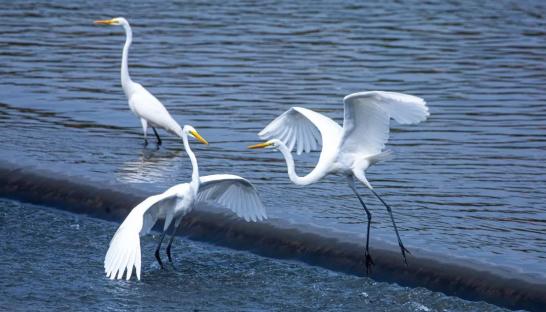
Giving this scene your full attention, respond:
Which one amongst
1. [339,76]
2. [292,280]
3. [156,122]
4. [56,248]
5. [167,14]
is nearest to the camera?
[292,280]

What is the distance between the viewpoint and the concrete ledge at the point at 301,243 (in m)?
8.52

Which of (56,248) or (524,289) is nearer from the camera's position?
(524,289)

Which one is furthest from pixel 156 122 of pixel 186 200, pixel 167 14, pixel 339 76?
pixel 167 14

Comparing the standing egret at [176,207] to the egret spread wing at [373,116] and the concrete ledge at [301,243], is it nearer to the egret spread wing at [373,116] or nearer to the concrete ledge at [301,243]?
the concrete ledge at [301,243]

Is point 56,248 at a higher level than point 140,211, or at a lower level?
lower

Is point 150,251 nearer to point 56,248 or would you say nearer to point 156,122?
point 56,248

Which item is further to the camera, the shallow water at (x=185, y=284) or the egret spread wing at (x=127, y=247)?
the shallow water at (x=185, y=284)

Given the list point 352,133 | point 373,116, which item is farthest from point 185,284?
point 373,116

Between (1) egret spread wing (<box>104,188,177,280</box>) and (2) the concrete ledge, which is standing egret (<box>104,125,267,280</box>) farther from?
(2) the concrete ledge

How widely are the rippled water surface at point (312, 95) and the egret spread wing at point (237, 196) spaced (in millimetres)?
448

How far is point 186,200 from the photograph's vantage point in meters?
9.46

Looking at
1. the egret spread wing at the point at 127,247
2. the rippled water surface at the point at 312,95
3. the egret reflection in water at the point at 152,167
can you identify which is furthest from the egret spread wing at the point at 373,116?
the egret reflection in water at the point at 152,167

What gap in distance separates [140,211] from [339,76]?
888 centimetres

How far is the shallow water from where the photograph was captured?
28.1ft
